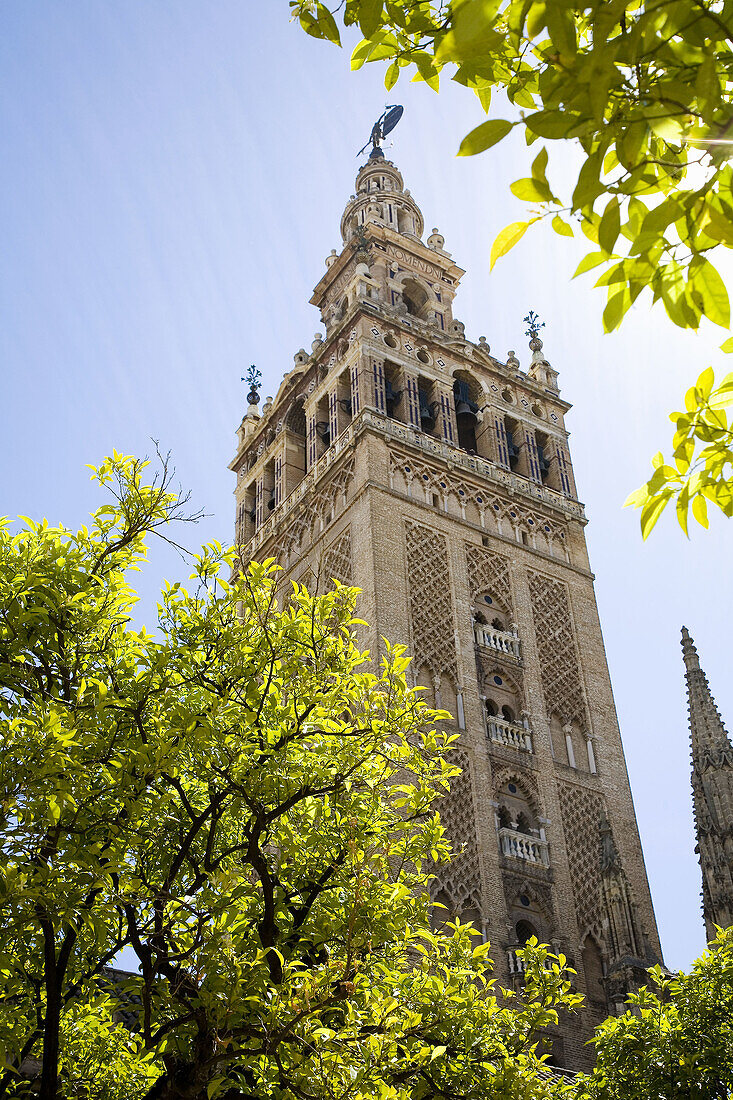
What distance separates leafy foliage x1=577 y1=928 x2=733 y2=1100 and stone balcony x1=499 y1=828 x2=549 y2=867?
8.01 m

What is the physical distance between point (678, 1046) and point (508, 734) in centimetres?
1114

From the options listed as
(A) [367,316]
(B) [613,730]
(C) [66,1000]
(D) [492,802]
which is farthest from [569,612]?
(C) [66,1000]

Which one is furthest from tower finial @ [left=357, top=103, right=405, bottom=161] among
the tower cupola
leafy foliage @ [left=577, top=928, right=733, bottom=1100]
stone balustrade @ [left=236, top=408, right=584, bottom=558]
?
leafy foliage @ [left=577, top=928, right=733, bottom=1100]

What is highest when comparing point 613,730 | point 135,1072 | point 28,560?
point 613,730

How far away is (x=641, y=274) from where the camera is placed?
2.73 m

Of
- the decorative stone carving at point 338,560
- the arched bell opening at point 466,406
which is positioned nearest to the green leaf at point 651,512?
the decorative stone carving at point 338,560

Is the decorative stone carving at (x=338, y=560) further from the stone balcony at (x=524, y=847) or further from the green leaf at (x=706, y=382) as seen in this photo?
the green leaf at (x=706, y=382)

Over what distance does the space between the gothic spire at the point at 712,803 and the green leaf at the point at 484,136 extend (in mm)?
21193

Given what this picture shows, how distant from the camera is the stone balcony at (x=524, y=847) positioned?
792 inches

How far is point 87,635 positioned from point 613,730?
18.2m

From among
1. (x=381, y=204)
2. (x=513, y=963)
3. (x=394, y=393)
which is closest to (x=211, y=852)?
(x=513, y=963)

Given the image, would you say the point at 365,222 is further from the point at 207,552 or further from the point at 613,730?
the point at 207,552

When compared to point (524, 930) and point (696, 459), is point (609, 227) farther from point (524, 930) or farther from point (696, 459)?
point (524, 930)

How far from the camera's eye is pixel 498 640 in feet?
76.8
